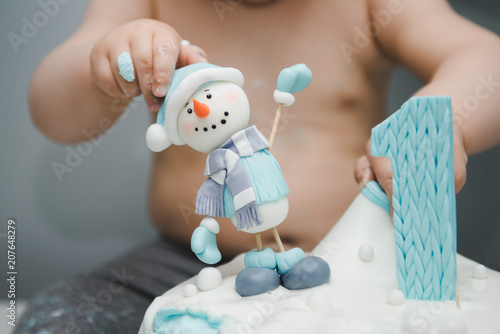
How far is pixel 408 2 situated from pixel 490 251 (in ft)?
1.09

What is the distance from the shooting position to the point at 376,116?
2.17ft

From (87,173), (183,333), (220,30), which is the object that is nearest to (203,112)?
(183,333)

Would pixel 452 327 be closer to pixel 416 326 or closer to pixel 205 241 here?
pixel 416 326

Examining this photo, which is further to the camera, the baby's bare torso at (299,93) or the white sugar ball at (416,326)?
the baby's bare torso at (299,93)

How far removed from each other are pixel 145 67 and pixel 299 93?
232 mm

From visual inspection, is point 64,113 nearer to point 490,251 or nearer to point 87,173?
point 87,173

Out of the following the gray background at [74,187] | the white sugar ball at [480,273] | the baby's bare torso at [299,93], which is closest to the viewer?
the white sugar ball at [480,273]

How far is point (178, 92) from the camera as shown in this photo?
0.42 meters

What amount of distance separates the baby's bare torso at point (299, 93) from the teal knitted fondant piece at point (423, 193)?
182 millimetres

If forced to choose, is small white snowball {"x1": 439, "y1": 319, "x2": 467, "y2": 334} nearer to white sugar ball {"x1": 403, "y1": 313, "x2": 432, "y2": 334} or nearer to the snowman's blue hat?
white sugar ball {"x1": 403, "y1": 313, "x2": 432, "y2": 334}

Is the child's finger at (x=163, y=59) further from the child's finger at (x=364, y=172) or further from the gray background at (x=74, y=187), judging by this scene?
the gray background at (x=74, y=187)

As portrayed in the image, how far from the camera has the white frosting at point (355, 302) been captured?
1.20 feet

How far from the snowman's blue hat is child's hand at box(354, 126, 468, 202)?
0.15m

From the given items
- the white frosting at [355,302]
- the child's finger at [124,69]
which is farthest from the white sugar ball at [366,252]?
the child's finger at [124,69]
